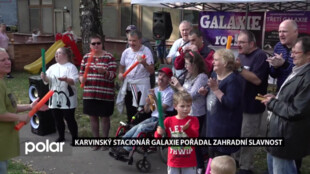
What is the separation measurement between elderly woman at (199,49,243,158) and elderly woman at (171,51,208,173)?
0.45 metres

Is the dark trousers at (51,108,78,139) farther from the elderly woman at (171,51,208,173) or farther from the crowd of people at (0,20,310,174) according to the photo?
the elderly woman at (171,51,208,173)

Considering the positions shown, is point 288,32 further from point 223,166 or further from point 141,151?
point 141,151

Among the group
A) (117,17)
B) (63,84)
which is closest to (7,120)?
(63,84)

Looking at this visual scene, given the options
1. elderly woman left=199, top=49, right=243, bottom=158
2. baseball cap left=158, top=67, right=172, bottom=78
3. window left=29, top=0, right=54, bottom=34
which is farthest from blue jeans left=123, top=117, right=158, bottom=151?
window left=29, top=0, right=54, bottom=34

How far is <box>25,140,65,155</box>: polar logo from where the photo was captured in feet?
18.5

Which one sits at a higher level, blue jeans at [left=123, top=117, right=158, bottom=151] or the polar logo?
blue jeans at [left=123, top=117, right=158, bottom=151]

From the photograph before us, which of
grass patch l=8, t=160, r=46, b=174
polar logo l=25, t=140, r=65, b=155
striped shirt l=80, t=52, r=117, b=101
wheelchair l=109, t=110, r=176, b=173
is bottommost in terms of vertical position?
polar logo l=25, t=140, r=65, b=155

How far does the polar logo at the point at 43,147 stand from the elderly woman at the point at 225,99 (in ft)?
9.71

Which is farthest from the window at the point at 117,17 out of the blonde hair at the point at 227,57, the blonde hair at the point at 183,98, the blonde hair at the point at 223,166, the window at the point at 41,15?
the blonde hair at the point at 223,166

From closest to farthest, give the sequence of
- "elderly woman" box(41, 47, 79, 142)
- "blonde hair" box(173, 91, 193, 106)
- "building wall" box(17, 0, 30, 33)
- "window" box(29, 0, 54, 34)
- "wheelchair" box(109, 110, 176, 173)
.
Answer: "blonde hair" box(173, 91, 193, 106) < "wheelchair" box(109, 110, 176, 173) < "elderly woman" box(41, 47, 79, 142) < "window" box(29, 0, 54, 34) < "building wall" box(17, 0, 30, 33)

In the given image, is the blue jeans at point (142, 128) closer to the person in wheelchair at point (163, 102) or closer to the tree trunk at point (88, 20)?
the person in wheelchair at point (163, 102)

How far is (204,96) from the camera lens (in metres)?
4.18

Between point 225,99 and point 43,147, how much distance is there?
138 inches

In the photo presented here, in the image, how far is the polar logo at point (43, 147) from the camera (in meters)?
5.64
